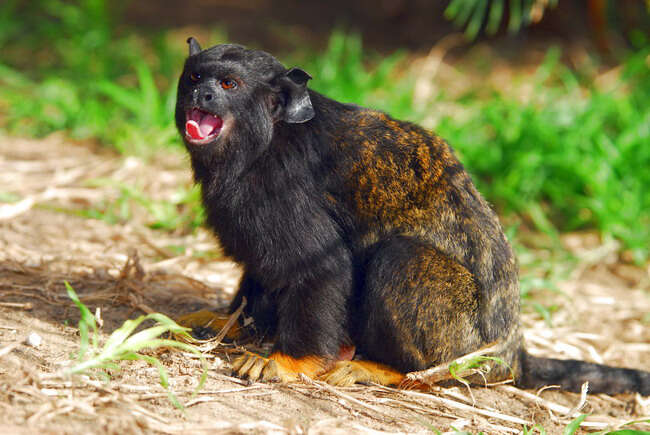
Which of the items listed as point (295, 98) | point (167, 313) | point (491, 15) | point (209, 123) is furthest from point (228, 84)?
point (491, 15)

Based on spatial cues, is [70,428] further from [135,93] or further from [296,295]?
[135,93]

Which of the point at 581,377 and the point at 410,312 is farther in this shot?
the point at 581,377

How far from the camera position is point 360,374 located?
3586 mm

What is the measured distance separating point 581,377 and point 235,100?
2507 millimetres

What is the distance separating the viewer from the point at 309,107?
362 centimetres

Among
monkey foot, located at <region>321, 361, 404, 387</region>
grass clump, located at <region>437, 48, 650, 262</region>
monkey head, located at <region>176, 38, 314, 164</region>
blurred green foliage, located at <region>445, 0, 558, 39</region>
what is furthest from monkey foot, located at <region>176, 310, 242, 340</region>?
blurred green foliage, located at <region>445, 0, 558, 39</region>

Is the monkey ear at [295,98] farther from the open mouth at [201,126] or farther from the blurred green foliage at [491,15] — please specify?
the blurred green foliage at [491,15]

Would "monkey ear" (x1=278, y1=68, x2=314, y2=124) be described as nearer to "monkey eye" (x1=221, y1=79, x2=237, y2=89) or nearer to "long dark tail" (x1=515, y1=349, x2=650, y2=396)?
"monkey eye" (x1=221, y1=79, x2=237, y2=89)

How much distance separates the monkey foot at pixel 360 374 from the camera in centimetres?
354

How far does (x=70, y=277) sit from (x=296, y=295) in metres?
1.75

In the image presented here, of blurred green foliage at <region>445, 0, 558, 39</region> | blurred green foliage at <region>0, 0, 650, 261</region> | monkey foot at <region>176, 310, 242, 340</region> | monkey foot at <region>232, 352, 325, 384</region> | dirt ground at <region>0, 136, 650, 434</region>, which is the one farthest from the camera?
blurred green foliage at <region>445, 0, 558, 39</region>

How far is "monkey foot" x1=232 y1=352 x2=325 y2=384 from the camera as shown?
3.43 m

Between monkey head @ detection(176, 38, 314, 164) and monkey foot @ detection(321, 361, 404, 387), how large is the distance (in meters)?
1.20

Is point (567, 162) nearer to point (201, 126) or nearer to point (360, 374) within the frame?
point (360, 374)
